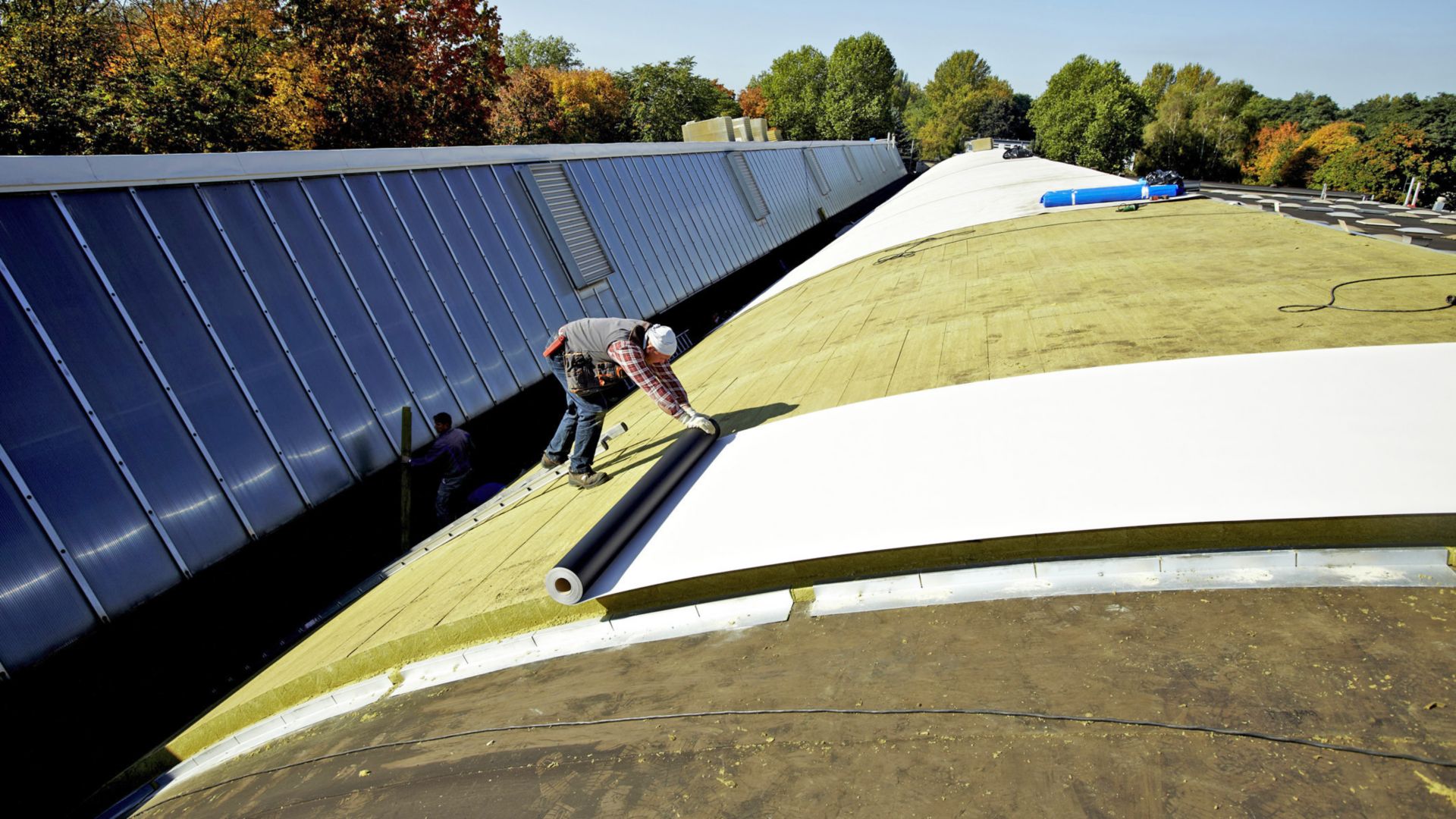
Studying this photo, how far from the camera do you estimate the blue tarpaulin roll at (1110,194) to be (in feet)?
49.9

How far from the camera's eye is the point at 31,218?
641cm

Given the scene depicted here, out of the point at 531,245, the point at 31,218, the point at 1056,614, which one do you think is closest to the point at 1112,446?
the point at 1056,614

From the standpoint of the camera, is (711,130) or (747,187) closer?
(747,187)

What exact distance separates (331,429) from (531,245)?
5512 mm

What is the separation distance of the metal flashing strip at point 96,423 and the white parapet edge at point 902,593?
2.29 m

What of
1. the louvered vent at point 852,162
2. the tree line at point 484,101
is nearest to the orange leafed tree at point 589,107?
the tree line at point 484,101

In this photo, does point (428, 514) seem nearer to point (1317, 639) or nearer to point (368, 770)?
point (368, 770)

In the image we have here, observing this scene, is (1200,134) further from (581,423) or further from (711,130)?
(581,423)

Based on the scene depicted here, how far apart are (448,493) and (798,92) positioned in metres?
95.3

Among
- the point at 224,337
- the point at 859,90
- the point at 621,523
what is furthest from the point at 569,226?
the point at 859,90

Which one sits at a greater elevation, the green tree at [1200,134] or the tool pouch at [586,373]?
the tool pouch at [586,373]

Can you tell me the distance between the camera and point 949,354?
24.0 ft

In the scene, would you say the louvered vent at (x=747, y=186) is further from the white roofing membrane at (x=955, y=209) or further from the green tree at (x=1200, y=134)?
the green tree at (x=1200, y=134)

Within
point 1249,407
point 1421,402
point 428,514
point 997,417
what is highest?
point 428,514
